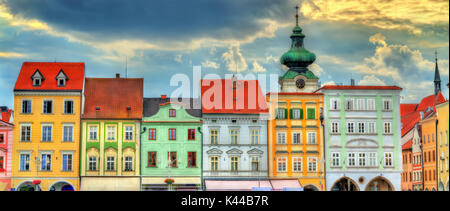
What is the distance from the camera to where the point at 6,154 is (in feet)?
135

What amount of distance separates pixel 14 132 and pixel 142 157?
7.44 m

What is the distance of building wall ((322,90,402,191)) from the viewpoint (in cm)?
4322

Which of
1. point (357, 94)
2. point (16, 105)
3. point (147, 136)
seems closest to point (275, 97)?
point (357, 94)

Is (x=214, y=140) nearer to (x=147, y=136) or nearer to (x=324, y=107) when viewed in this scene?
(x=147, y=136)

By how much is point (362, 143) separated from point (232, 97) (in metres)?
8.34

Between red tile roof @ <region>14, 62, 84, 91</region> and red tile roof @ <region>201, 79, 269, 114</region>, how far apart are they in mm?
7438

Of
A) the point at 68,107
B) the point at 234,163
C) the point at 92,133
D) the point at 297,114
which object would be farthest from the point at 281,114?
the point at 68,107

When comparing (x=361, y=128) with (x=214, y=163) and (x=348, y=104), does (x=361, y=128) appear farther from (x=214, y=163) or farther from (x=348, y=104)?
(x=214, y=163)

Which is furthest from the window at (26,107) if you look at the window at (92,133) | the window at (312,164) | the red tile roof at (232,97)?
the window at (312,164)

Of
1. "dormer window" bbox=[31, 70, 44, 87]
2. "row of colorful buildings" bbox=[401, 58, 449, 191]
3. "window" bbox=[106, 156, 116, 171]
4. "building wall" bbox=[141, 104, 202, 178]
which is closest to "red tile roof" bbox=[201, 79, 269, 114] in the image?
"building wall" bbox=[141, 104, 202, 178]

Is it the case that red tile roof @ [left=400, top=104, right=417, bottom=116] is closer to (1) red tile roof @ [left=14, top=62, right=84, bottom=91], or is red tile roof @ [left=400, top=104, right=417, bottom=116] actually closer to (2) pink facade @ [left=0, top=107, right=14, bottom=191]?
(1) red tile roof @ [left=14, top=62, right=84, bottom=91]
